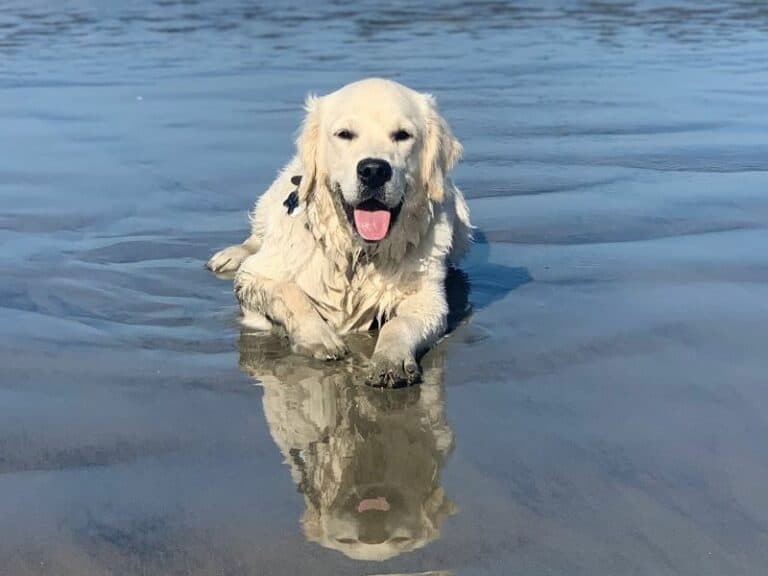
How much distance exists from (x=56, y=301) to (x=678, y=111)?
5.99 meters

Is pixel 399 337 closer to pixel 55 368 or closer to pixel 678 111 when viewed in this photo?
pixel 55 368

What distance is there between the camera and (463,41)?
1370cm

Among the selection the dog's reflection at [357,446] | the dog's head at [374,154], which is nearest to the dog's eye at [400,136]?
the dog's head at [374,154]

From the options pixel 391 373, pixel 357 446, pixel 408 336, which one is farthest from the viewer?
pixel 408 336

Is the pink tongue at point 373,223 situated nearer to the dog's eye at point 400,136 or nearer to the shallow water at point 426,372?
the dog's eye at point 400,136

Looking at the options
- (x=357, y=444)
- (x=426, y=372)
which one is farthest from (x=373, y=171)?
(x=357, y=444)

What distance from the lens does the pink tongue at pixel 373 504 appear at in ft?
9.23

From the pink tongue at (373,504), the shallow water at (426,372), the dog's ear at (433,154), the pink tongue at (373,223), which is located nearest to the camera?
the shallow water at (426,372)

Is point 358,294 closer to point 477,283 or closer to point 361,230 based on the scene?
point 361,230

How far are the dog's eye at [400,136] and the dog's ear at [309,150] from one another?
364 mm

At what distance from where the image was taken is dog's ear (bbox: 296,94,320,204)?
4.53m

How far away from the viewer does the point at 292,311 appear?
4262mm

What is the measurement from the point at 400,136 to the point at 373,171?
0.28m

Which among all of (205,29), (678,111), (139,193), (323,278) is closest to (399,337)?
(323,278)
